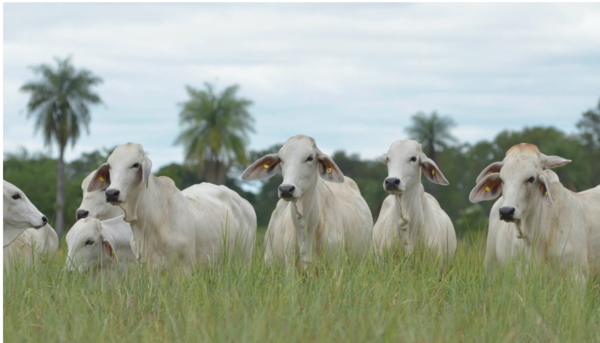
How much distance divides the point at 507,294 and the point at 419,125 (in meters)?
54.2

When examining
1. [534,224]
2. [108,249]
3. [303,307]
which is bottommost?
[303,307]

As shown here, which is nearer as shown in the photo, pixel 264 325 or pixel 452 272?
pixel 264 325

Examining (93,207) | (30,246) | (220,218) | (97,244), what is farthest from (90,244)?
(220,218)

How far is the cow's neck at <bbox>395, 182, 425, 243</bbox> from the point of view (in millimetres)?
8828

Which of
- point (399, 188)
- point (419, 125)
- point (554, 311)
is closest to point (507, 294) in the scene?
point (554, 311)

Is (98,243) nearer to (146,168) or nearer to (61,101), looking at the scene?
(146,168)

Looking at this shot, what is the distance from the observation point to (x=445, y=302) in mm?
6902

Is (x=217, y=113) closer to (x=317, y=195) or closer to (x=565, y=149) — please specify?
(x=565, y=149)

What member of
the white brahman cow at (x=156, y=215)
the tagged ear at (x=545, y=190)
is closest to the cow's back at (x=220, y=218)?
the white brahman cow at (x=156, y=215)

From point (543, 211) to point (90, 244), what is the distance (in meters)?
4.80

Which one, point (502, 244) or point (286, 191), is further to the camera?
point (502, 244)

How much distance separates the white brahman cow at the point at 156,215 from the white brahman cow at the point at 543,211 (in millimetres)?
2546

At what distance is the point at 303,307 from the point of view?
6492 millimetres

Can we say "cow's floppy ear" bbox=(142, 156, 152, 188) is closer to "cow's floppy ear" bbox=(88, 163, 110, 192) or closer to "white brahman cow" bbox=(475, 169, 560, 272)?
"cow's floppy ear" bbox=(88, 163, 110, 192)
